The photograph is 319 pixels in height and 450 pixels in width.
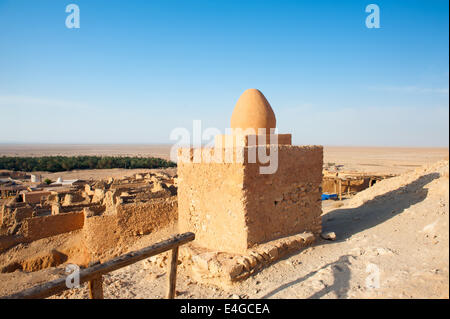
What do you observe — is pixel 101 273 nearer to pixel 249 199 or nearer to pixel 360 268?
pixel 249 199

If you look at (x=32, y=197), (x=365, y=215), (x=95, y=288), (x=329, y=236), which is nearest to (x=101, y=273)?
(x=95, y=288)

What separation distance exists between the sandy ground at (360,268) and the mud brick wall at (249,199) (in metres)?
0.74

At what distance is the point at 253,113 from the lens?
698 cm

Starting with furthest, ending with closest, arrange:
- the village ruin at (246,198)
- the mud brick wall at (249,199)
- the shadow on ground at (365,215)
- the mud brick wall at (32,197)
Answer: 1. the mud brick wall at (32,197)
2. the mud brick wall at (249,199)
3. the village ruin at (246,198)
4. the shadow on ground at (365,215)

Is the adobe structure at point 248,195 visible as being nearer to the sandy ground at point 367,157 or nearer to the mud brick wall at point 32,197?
the sandy ground at point 367,157

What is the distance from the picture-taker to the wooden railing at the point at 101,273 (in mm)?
3363

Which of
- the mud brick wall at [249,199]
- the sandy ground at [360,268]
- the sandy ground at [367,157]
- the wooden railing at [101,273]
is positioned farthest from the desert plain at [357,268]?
the sandy ground at [367,157]

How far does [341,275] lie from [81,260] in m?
8.58

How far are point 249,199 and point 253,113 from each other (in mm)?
2092

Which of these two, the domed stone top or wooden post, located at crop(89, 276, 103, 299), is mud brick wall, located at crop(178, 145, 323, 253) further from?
wooden post, located at crop(89, 276, 103, 299)

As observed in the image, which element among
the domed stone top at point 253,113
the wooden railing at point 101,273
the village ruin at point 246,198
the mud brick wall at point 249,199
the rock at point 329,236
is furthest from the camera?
the rock at point 329,236
